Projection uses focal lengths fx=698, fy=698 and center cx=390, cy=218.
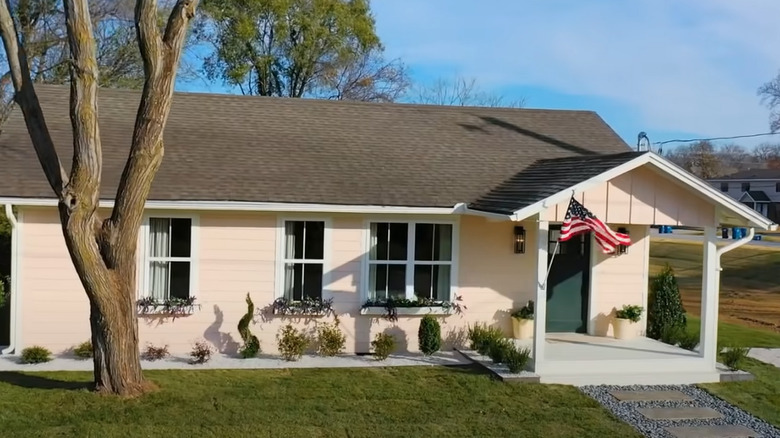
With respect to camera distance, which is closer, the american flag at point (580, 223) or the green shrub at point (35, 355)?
the american flag at point (580, 223)

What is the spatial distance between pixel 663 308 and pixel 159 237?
8699 millimetres

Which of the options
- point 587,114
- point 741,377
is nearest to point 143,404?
point 741,377

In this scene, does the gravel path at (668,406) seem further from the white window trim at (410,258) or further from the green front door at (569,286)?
the white window trim at (410,258)

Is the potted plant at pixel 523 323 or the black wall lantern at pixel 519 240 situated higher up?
the black wall lantern at pixel 519 240

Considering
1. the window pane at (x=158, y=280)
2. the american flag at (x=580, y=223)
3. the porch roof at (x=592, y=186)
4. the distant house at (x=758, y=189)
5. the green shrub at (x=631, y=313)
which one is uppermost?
the distant house at (x=758, y=189)

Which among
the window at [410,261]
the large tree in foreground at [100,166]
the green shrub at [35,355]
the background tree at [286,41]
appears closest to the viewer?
the large tree in foreground at [100,166]

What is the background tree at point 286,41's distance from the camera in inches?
1103

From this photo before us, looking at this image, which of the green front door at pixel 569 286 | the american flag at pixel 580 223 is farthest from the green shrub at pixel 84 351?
the green front door at pixel 569 286

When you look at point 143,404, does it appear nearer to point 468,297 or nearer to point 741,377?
point 468,297

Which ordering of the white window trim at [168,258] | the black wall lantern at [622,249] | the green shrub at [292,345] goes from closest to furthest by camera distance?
the green shrub at [292,345] < the white window trim at [168,258] < the black wall lantern at [622,249]

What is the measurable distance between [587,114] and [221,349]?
9.87m

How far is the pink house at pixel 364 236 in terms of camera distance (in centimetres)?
998

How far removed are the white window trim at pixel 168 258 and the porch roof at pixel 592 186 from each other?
428 cm

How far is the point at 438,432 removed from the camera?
7.50 metres
